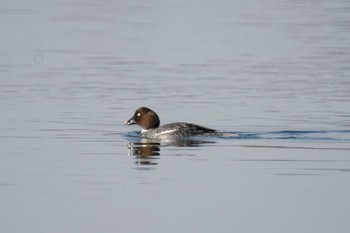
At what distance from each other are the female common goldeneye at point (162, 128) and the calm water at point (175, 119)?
0.80 feet

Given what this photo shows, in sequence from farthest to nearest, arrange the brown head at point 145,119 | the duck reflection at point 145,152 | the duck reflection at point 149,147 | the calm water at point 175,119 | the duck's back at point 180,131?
1. the brown head at point 145,119
2. the duck's back at point 180,131
3. the duck reflection at point 149,147
4. the duck reflection at point 145,152
5. the calm water at point 175,119

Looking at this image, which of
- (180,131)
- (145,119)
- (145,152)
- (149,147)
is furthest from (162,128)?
(145,152)

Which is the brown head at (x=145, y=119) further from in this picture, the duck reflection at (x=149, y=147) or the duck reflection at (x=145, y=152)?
the duck reflection at (x=145, y=152)

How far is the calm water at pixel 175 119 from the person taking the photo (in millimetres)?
13367

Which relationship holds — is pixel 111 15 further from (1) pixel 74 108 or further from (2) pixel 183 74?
(1) pixel 74 108

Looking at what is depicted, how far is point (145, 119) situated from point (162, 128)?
0.77 m

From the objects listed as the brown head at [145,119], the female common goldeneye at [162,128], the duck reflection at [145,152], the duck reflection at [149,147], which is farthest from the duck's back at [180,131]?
the brown head at [145,119]

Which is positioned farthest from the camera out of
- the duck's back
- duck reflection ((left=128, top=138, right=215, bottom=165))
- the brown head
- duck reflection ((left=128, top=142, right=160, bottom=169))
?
the brown head

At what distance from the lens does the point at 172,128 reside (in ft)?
64.3

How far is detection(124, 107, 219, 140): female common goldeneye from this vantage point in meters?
19.3

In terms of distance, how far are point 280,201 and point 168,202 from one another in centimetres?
133

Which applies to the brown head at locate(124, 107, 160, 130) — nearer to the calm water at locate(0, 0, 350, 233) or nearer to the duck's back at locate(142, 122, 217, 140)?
the calm water at locate(0, 0, 350, 233)

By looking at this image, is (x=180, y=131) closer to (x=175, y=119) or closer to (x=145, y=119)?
(x=145, y=119)

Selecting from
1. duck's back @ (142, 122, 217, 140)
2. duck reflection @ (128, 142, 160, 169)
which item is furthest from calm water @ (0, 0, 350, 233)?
duck's back @ (142, 122, 217, 140)
